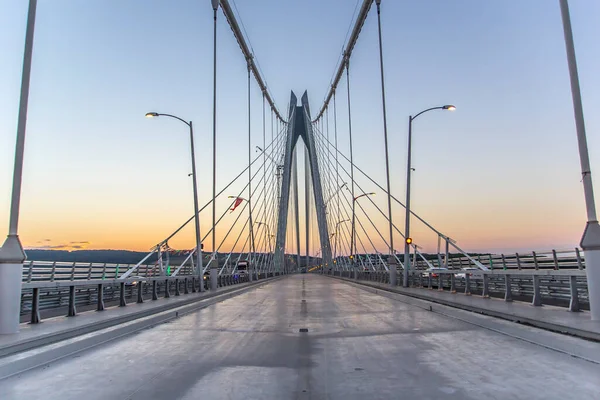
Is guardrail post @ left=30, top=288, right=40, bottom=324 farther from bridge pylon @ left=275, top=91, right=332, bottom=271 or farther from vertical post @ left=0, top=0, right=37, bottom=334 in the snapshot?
bridge pylon @ left=275, top=91, right=332, bottom=271

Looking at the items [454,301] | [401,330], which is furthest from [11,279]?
[454,301]

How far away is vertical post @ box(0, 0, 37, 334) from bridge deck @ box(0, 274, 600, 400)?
1837mm

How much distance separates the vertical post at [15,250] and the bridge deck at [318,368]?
72.3 inches

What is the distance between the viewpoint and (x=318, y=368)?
6.58m

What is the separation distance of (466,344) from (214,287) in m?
19.1

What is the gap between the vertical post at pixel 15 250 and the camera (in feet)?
28.1

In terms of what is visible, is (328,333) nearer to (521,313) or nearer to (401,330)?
Result: (401,330)

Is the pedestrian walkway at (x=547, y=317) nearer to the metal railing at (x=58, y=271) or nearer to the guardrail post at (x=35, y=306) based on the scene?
the guardrail post at (x=35, y=306)

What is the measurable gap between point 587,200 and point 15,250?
35.9 feet

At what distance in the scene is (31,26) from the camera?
9570 millimetres

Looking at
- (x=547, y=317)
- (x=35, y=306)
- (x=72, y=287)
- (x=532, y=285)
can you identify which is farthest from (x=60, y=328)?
(x=532, y=285)

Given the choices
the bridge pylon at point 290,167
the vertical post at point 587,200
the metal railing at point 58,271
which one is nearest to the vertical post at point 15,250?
the metal railing at point 58,271

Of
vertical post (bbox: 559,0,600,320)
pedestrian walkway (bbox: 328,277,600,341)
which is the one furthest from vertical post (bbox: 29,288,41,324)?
vertical post (bbox: 559,0,600,320)

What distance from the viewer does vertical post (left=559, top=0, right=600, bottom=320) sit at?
933cm
